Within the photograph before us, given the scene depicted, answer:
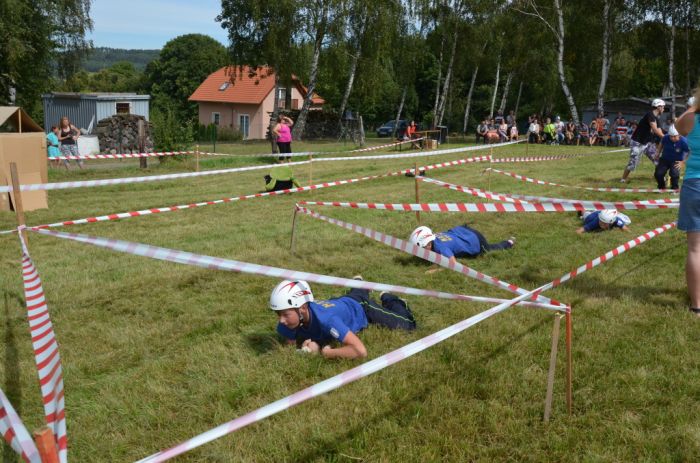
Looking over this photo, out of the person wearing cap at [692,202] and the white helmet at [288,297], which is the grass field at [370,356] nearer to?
the person wearing cap at [692,202]

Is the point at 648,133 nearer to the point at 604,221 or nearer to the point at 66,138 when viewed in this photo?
the point at 604,221

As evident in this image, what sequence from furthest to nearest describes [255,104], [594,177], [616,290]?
[255,104]
[594,177]
[616,290]

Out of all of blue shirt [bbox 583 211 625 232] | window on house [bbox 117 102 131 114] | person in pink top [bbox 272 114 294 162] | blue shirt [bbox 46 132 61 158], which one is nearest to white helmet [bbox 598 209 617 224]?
blue shirt [bbox 583 211 625 232]

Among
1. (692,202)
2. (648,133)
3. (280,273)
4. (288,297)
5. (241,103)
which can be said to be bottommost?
(288,297)

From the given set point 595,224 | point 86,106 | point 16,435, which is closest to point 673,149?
point 595,224

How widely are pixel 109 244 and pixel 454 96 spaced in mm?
51716

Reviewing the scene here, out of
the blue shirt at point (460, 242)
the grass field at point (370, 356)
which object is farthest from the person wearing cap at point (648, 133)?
the blue shirt at point (460, 242)

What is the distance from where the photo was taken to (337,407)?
3.97m

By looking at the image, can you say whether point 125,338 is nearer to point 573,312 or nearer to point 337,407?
point 337,407

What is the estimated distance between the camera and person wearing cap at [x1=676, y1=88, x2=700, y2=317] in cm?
499

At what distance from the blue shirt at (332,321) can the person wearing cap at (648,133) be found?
8.62m

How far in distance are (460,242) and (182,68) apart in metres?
77.0

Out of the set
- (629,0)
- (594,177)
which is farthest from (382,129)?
(594,177)

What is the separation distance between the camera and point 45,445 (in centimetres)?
191
